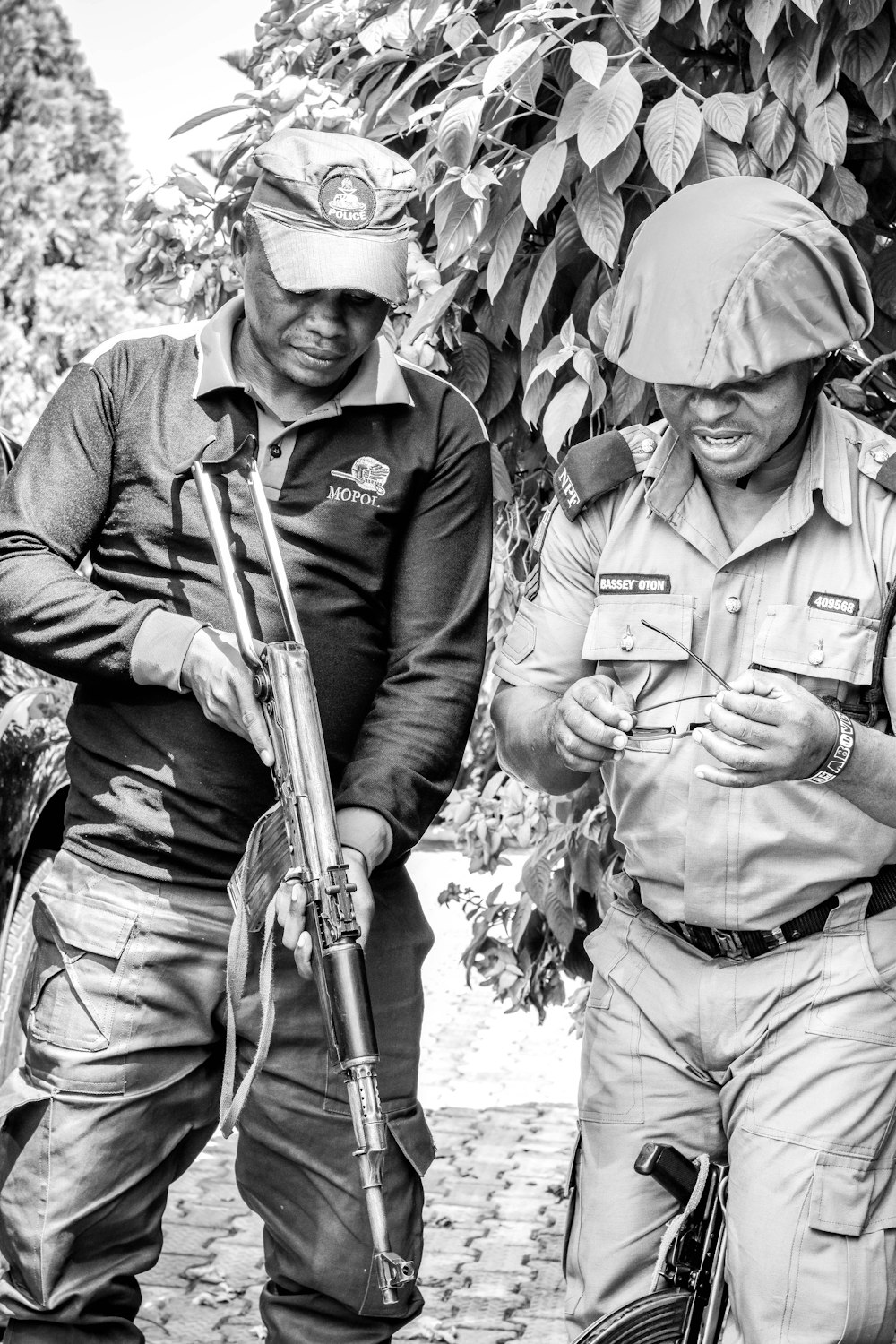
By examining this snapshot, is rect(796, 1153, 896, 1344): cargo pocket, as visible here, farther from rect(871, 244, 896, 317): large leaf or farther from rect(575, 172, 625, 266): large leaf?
rect(871, 244, 896, 317): large leaf

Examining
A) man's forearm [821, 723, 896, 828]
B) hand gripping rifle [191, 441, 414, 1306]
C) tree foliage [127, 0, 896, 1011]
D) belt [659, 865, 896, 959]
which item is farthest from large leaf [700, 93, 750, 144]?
belt [659, 865, 896, 959]

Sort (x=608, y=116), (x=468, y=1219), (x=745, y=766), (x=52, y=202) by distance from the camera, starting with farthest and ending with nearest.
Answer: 1. (x=52, y=202)
2. (x=468, y=1219)
3. (x=608, y=116)
4. (x=745, y=766)

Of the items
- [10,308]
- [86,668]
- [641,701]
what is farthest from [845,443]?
[10,308]

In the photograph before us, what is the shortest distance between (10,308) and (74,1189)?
11.7 metres

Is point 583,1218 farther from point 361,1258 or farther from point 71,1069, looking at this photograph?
point 71,1069

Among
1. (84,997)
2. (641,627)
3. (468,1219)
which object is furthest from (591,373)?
(468,1219)

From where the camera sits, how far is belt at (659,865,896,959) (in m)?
2.46

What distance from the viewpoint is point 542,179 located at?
3.11 m

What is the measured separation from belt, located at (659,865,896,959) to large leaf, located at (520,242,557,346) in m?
1.36

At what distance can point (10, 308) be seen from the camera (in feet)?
44.2

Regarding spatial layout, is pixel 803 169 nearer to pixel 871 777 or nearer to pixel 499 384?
pixel 499 384

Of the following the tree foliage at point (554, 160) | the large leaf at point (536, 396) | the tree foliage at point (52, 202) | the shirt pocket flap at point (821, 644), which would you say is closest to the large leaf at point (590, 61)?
the tree foliage at point (554, 160)

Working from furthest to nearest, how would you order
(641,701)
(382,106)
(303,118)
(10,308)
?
(10,308), (303,118), (382,106), (641,701)

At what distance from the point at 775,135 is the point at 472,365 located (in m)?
0.86
